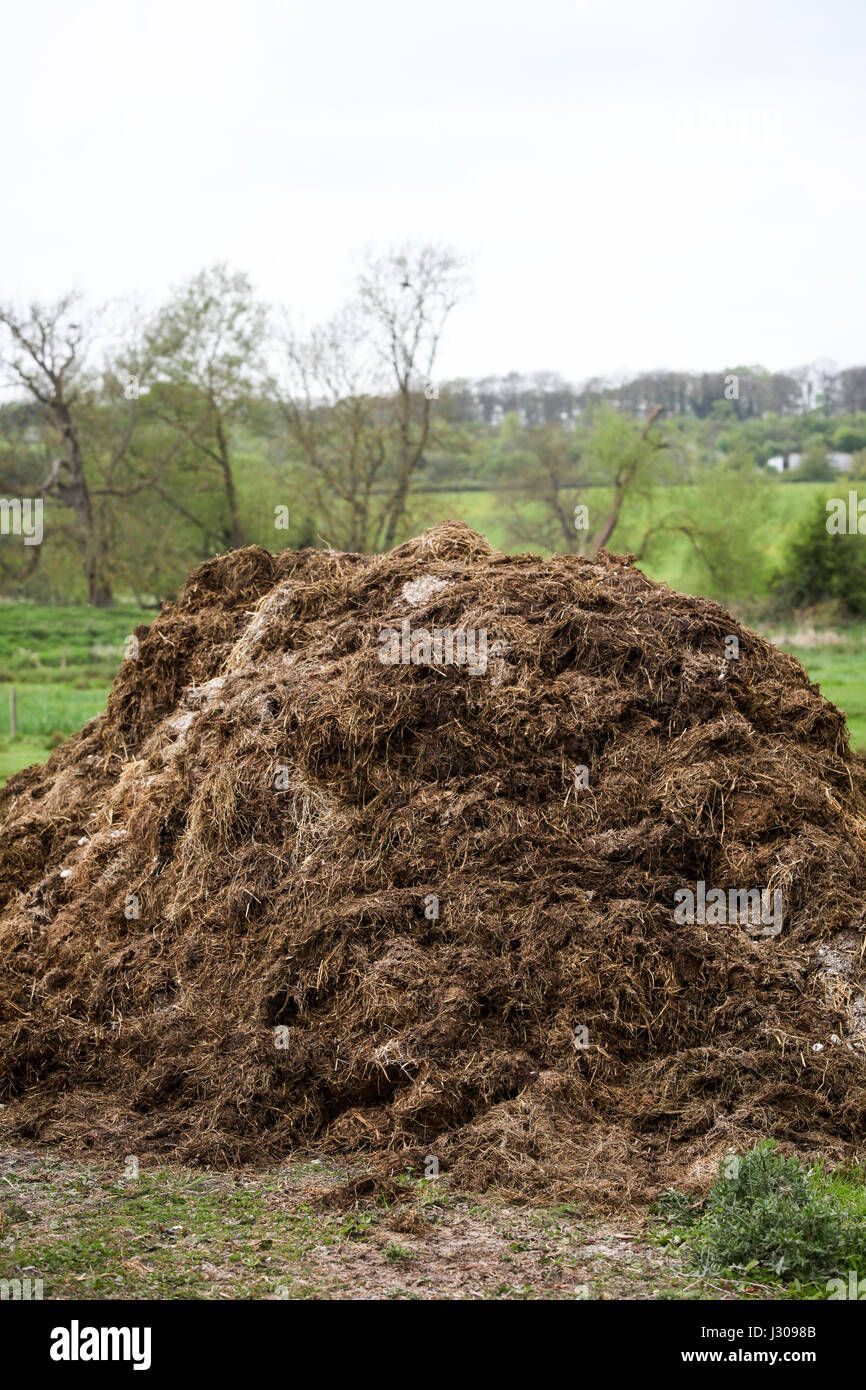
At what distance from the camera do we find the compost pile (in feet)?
19.9

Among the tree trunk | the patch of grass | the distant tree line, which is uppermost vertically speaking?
the distant tree line

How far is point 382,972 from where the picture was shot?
6.53m

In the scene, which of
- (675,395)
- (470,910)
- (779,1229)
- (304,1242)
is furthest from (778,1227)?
(675,395)

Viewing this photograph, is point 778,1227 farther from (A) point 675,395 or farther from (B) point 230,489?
(A) point 675,395

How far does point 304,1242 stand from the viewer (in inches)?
195

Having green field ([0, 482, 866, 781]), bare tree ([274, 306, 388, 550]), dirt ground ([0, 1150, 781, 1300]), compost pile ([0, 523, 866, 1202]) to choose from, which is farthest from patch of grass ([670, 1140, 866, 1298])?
bare tree ([274, 306, 388, 550])

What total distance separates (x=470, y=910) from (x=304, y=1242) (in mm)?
2217

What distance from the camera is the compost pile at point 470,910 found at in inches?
238

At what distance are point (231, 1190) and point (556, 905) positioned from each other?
7.50 ft

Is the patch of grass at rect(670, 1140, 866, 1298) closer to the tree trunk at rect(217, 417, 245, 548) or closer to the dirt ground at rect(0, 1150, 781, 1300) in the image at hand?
the dirt ground at rect(0, 1150, 781, 1300)

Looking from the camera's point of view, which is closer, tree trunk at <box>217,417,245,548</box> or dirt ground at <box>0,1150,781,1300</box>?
dirt ground at <box>0,1150,781,1300</box>

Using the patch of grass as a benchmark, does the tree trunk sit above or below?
above

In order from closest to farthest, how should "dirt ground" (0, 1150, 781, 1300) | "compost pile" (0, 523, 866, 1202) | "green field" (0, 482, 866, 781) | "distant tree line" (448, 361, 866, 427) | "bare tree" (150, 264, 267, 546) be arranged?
1. "dirt ground" (0, 1150, 781, 1300)
2. "compost pile" (0, 523, 866, 1202)
3. "green field" (0, 482, 866, 781)
4. "bare tree" (150, 264, 267, 546)
5. "distant tree line" (448, 361, 866, 427)

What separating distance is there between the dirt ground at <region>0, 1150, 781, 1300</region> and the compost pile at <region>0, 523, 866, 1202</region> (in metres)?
0.29
